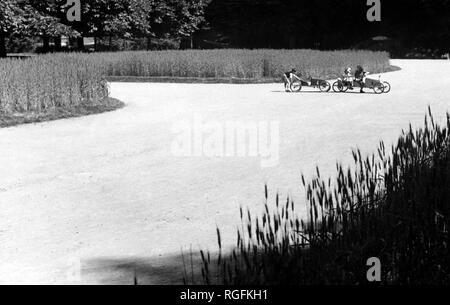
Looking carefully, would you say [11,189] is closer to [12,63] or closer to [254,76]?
[12,63]

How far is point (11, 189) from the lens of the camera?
851 cm

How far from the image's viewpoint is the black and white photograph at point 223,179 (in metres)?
4.23

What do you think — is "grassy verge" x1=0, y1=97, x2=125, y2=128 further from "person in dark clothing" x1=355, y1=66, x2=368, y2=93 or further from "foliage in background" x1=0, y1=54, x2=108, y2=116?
"person in dark clothing" x1=355, y1=66, x2=368, y2=93

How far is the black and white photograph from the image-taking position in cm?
423

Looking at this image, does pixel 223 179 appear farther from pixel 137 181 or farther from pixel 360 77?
pixel 360 77

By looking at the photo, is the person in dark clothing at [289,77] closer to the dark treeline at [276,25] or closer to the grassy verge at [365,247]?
the grassy verge at [365,247]

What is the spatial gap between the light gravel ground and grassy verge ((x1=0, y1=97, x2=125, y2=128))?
0.48 m

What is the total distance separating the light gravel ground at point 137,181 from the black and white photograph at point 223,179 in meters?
0.03

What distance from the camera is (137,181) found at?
8859mm

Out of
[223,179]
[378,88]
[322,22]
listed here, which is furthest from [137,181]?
[322,22]
